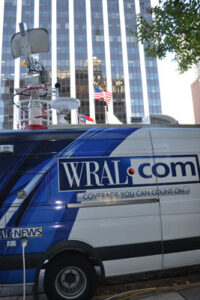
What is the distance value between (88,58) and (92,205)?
65256mm

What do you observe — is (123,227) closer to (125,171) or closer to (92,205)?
(92,205)

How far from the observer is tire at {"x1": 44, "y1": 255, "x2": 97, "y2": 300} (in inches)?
139

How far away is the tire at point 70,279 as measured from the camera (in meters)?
3.54

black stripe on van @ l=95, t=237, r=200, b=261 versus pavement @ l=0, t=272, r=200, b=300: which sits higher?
black stripe on van @ l=95, t=237, r=200, b=261

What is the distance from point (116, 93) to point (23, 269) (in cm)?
6208

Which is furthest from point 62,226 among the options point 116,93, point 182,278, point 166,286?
point 116,93

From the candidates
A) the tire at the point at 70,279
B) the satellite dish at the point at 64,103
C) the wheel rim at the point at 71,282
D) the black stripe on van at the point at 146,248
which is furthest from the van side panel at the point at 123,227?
the satellite dish at the point at 64,103

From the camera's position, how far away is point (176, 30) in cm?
726

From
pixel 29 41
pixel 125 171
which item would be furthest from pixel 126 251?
pixel 29 41

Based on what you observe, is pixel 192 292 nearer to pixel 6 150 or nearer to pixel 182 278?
pixel 182 278

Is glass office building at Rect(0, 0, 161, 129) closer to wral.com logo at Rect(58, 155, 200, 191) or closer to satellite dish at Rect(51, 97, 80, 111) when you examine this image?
satellite dish at Rect(51, 97, 80, 111)

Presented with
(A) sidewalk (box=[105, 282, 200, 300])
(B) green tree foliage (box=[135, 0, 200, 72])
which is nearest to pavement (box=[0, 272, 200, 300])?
(A) sidewalk (box=[105, 282, 200, 300])

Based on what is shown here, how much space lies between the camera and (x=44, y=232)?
11.6ft

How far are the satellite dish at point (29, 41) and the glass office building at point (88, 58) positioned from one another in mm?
47000
